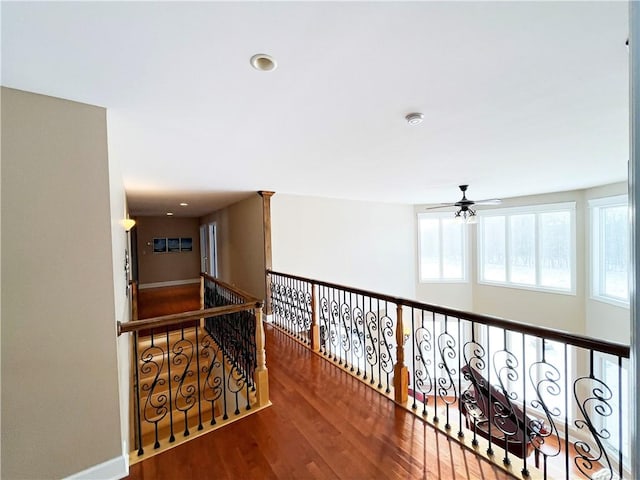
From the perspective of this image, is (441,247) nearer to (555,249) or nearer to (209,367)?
(555,249)

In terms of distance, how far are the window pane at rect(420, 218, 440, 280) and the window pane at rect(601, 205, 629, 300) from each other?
10.9ft

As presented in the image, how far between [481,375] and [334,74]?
4.02 meters

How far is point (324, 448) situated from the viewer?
75.7 inches

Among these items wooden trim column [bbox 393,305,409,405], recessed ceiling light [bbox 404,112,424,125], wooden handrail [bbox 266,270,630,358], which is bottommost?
wooden trim column [bbox 393,305,409,405]

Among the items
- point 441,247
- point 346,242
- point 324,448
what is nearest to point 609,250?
point 441,247

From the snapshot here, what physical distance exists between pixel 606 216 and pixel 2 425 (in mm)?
8076

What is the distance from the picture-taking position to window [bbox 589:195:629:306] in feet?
15.8

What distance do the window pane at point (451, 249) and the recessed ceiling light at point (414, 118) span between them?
631 centimetres

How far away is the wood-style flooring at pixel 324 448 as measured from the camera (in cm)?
173

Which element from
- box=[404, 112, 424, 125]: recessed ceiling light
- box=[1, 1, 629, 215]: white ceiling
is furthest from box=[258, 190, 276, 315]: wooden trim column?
box=[404, 112, 424, 125]: recessed ceiling light

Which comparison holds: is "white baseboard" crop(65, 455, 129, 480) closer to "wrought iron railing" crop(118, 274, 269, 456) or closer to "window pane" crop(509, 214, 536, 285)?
"wrought iron railing" crop(118, 274, 269, 456)

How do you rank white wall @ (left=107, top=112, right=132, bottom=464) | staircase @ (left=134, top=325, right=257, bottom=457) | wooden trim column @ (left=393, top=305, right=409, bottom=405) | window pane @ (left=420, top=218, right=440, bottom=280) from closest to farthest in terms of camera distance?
white wall @ (left=107, top=112, right=132, bottom=464), staircase @ (left=134, top=325, right=257, bottom=457), wooden trim column @ (left=393, top=305, right=409, bottom=405), window pane @ (left=420, top=218, right=440, bottom=280)

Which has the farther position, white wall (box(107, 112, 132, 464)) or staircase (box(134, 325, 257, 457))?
staircase (box(134, 325, 257, 457))

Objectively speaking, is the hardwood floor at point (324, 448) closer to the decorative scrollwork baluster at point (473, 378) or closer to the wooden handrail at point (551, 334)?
the decorative scrollwork baluster at point (473, 378)
